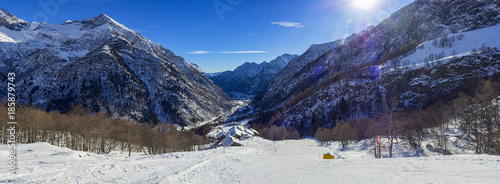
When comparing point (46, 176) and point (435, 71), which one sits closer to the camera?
point (46, 176)

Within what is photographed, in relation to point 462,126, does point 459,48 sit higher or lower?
higher

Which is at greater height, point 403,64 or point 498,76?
point 403,64

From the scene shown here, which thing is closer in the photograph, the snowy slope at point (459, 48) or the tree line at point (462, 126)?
the tree line at point (462, 126)

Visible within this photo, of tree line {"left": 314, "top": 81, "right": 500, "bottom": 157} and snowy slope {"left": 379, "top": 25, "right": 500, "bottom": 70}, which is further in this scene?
snowy slope {"left": 379, "top": 25, "right": 500, "bottom": 70}

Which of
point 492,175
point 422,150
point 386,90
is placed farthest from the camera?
point 386,90

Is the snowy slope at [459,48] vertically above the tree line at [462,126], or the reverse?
the snowy slope at [459,48]

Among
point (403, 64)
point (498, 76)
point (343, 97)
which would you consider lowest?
point (343, 97)

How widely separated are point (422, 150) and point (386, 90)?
419 ft

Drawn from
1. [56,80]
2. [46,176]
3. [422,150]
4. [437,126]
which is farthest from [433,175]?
[56,80]

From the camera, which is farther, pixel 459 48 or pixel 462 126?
pixel 459 48

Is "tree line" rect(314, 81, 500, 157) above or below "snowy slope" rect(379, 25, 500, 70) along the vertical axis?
below

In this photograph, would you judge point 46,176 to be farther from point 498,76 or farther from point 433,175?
point 498,76

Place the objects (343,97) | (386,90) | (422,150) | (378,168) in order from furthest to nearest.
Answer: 1. (343,97)
2. (386,90)
3. (422,150)
4. (378,168)

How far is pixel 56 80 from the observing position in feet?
646
